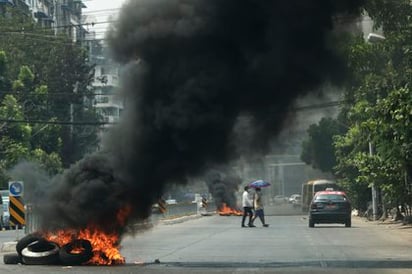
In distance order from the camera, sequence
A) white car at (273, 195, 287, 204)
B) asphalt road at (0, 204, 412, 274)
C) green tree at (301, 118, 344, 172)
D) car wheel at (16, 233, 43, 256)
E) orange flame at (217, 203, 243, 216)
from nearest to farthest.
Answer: asphalt road at (0, 204, 412, 274) < car wheel at (16, 233, 43, 256) < orange flame at (217, 203, 243, 216) < green tree at (301, 118, 344, 172) < white car at (273, 195, 287, 204)

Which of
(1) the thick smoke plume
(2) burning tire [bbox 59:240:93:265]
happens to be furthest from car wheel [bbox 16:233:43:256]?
(2) burning tire [bbox 59:240:93:265]

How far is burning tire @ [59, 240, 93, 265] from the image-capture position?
58.6ft

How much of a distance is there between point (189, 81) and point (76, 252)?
4.03 m

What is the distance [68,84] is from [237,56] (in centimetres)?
5541

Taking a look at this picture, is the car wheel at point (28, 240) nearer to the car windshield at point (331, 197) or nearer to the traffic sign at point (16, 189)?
the traffic sign at point (16, 189)

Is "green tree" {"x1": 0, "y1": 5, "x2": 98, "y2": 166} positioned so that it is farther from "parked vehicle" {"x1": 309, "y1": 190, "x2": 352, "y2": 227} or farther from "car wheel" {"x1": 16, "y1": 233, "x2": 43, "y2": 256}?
"car wheel" {"x1": 16, "y1": 233, "x2": 43, "y2": 256}

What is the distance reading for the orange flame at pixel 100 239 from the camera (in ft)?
59.8

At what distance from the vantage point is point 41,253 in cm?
1828

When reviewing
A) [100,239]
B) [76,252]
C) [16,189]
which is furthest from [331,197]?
[76,252]

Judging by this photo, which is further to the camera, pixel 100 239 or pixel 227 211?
pixel 227 211

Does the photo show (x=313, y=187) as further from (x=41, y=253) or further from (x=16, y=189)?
(x=41, y=253)

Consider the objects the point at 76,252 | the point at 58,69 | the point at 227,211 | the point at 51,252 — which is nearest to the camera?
the point at 76,252

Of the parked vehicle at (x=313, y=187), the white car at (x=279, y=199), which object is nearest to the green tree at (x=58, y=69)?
the parked vehicle at (x=313, y=187)

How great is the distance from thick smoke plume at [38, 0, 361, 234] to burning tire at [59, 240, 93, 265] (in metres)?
0.44
